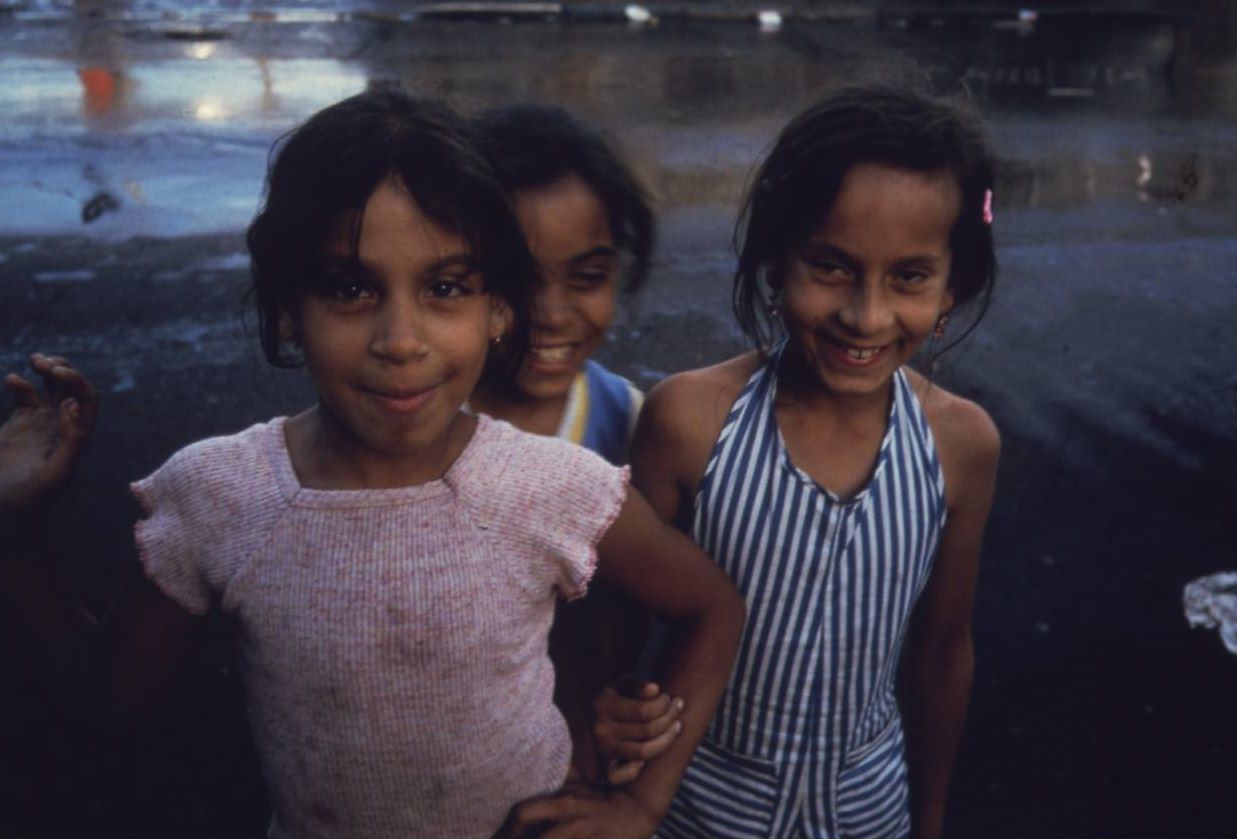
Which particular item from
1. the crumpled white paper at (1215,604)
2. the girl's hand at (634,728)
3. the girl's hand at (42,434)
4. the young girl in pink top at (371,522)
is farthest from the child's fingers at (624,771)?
the crumpled white paper at (1215,604)

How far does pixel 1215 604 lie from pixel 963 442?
2.02 metres

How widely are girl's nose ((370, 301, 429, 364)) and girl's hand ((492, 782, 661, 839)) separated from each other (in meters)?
0.60

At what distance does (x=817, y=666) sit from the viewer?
173 centimetres

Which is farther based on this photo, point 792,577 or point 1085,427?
point 1085,427

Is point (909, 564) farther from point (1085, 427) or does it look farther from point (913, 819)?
point (1085, 427)

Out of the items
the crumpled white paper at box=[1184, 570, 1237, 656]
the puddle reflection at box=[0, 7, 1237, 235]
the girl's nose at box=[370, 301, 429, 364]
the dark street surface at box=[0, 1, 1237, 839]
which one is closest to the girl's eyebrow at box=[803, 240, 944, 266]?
the dark street surface at box=[0, 1, 1237, 839]

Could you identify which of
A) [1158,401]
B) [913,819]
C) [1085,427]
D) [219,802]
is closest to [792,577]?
[913,819]

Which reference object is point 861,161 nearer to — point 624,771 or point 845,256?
point 845,256

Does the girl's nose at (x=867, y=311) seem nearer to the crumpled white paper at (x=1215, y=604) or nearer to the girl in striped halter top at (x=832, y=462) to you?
the girl in striped halter top at (x=832, y=462)

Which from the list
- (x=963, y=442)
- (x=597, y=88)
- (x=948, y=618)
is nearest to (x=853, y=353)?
(x=963, y=442)

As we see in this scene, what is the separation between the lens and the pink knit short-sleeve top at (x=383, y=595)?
137 cm

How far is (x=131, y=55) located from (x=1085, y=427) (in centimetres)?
915

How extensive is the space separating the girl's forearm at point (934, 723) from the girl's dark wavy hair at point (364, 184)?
97cm

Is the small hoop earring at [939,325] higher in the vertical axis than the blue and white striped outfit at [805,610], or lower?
higher
